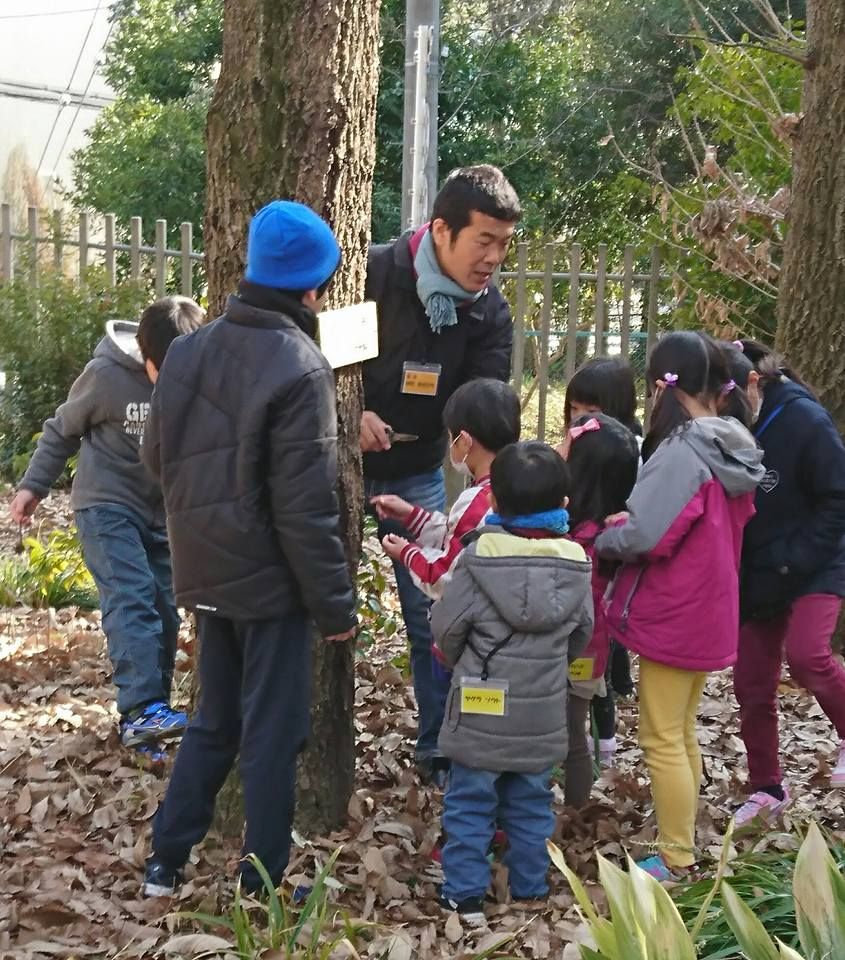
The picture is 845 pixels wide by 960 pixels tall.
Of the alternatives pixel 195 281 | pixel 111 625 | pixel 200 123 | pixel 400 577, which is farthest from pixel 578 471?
pixel 200 123

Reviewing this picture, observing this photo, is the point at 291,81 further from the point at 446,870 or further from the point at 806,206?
the point at 806,206

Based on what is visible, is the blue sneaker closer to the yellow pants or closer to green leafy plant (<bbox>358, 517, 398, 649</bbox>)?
green leafy plant (<bbox>358, 517, 398, 649</bbox>)

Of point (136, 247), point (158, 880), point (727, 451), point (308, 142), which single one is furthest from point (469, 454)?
point (136, 247)

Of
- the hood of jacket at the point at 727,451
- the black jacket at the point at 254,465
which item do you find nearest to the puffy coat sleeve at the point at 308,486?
the black jacket at the point at 254,465

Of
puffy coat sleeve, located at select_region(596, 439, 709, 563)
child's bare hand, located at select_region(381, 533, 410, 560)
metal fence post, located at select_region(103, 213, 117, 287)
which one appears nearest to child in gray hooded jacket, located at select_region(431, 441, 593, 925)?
puffy coat sleeve, located at select_region(596, 439, 709, 563)

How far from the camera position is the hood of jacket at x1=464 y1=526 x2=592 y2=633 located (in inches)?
132

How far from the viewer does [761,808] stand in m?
4.20

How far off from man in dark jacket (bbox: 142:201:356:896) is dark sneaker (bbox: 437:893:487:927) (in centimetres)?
47

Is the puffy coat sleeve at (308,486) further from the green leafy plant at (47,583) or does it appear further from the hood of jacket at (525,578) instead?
the green leafy plant at (47,583)

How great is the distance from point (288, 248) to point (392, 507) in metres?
1.01

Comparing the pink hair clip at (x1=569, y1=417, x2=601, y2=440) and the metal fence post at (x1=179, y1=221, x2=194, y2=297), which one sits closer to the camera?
the pink hair clip at (x1=569, y1=417, x2=601, y2=440)

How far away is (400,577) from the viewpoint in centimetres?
436

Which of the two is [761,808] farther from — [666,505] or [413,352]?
[413,352]

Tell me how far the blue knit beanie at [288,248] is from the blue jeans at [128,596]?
1785mm
